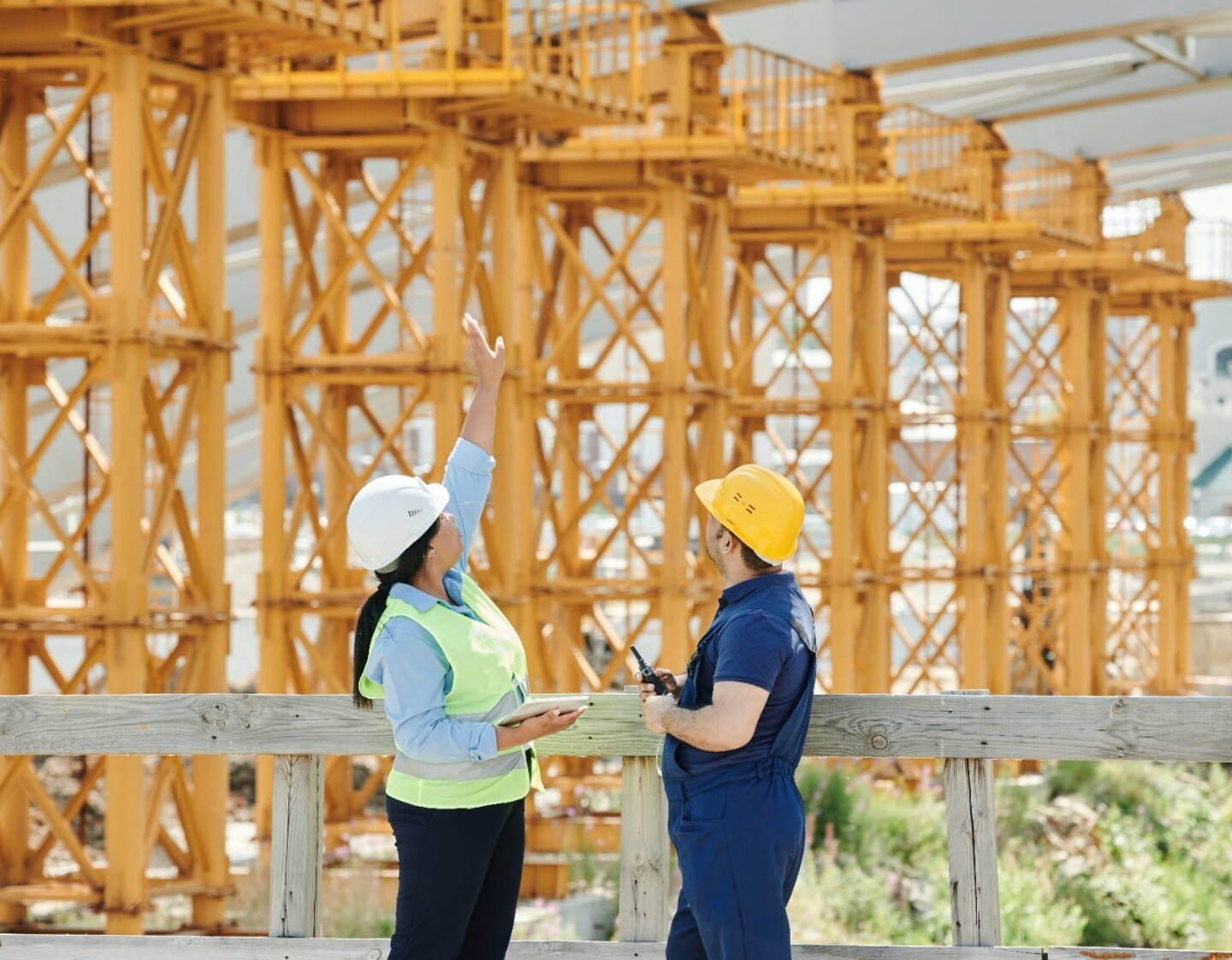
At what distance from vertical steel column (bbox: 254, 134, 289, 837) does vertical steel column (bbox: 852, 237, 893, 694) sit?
10778 millimetres

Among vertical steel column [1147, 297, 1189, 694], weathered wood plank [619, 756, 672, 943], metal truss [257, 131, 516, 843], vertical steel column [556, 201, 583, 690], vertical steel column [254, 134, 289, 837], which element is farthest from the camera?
vertical steel column [1147, 297, 1189, 694]

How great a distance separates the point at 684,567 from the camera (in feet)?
70.5

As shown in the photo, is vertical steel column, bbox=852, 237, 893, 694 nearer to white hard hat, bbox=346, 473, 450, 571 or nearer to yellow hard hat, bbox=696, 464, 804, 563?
yellow hard hat, bbox=696, 464, 804, 563

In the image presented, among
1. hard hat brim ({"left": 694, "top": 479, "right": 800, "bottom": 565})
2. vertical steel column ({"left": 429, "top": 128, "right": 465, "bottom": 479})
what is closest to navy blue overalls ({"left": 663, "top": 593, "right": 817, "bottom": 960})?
hard hat brim ({"left": 694, "top": 479, "right": 800, "bottom": 565})

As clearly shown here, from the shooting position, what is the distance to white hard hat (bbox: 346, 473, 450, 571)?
4.90 metres

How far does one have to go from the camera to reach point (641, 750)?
5719 mm

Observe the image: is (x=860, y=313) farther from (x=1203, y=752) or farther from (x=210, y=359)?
(x=1203, y=752)

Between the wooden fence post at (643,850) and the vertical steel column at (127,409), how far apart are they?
7791 mm

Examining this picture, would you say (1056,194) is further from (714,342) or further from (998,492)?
(714,342)

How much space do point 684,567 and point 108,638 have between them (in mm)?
9271

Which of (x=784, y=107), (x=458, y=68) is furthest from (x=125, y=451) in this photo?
(x=784, y=107)

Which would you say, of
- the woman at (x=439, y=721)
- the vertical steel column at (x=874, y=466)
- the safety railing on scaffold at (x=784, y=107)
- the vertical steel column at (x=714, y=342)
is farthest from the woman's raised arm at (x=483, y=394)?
the vertical steel column at (x=874, y=466)

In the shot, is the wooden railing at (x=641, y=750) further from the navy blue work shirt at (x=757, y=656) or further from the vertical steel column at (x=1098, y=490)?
the vertical steel column at (x=1098, y=490)

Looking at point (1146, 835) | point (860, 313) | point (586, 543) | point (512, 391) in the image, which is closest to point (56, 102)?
point (512, 391)
